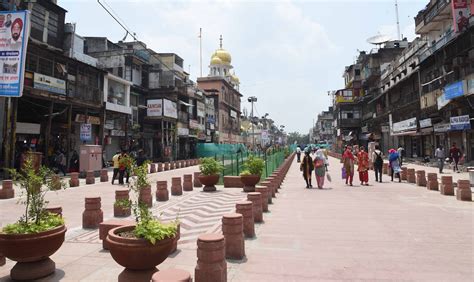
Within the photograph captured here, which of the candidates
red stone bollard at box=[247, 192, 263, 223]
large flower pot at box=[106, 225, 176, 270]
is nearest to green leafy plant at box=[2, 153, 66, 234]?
large flower pot at box=[106, 225, 176, 270]

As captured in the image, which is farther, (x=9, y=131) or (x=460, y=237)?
(x=9, y=131)

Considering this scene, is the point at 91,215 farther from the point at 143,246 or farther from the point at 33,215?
the point at 143,246

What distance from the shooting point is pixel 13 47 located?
11.8 metres

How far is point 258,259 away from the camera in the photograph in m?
5.46

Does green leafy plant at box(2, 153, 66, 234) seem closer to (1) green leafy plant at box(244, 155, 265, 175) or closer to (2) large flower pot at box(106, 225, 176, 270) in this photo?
(2) large flower pot at box(106, 225, 176, 270)

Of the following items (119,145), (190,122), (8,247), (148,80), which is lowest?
(8,247)

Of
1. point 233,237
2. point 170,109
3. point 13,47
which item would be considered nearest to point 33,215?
point 233,237

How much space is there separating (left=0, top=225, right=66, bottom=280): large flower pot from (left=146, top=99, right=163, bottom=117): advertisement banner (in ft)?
106

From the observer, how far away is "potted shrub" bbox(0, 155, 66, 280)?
4.30 meters

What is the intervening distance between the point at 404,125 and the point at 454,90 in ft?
36.2

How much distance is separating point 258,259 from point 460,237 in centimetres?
426

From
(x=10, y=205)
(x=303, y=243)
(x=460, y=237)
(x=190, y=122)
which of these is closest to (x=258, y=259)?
(x=303, y=243)

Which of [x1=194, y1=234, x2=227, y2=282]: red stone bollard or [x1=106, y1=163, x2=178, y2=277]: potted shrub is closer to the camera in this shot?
[x1=106, y1=163, x2=178, y2=277]: potted shrub

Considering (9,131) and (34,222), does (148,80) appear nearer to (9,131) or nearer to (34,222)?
(9,131)
